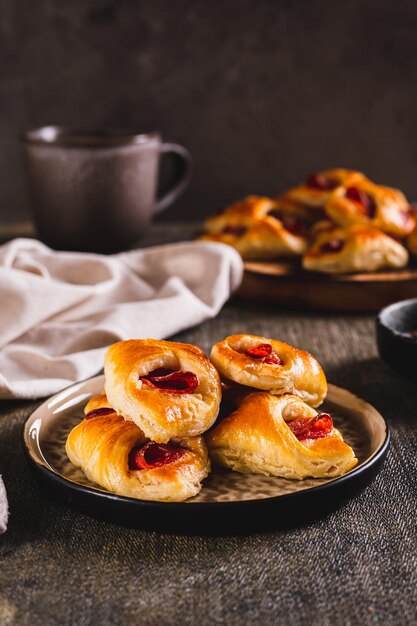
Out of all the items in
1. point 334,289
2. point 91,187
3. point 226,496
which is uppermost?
point 226,496

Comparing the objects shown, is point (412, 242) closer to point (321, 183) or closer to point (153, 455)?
point (321, 183)

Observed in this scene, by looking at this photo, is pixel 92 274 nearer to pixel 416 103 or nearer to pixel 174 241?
pixel 174 241

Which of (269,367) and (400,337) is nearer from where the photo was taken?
(269,367)

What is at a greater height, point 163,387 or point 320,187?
point 163,387

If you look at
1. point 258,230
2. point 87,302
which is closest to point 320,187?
point 258,230

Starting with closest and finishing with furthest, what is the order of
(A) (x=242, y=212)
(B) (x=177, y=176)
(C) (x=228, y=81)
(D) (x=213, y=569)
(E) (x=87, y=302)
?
(D) (x=213, y=569), (E) (x=87, y=302), (A) (x=242, y=212), (B) (x=177, y=176), (C) (x=228, y=81)

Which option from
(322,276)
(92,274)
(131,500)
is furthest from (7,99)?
(131,500)

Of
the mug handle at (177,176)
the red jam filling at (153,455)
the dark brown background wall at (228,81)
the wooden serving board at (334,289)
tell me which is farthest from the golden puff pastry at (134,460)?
the dark brown background wall at (228,81)

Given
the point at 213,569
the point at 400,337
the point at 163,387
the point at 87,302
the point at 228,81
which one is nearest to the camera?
the point at 213,569
